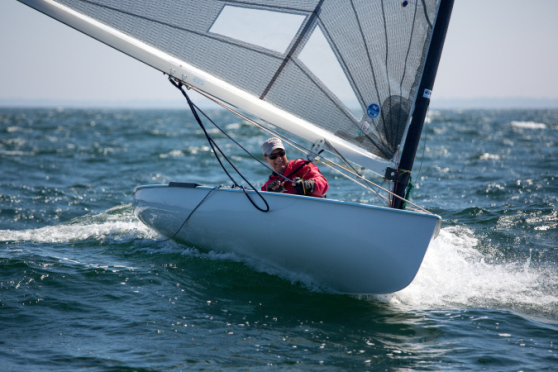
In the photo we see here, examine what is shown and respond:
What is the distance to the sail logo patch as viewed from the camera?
3.55 m

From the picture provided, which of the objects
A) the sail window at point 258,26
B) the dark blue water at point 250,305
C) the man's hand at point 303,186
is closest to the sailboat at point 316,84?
the sail window at point 258,26

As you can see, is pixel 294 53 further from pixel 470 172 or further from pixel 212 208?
pixel 470 172

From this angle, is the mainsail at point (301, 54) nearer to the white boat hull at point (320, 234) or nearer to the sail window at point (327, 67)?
the sail window at point (327, 67)

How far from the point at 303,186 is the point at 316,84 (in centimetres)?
77

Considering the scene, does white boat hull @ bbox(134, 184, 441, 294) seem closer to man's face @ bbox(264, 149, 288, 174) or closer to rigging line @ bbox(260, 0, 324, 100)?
man's face @ bbox(264, 149, 288, 174)

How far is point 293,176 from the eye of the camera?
3891mm

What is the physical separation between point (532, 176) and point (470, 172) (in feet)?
4.16

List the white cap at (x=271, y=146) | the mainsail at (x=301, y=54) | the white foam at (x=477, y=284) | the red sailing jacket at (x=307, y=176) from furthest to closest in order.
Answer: the white cap at (x=271, y=146) < the red sailing jacket at (x=307, y=176) < the white foam at (x=477, y=284) < the mainsail at (x=301, y=54)

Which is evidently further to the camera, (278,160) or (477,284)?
(278,160)

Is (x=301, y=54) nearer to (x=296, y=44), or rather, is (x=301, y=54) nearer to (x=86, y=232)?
(x=296, y=44)

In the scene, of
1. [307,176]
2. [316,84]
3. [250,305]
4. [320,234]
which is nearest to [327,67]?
[316,84]

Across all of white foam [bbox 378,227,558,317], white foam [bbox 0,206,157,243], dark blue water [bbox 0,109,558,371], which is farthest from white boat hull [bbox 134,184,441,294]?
white foam [bbox 0,206,157,243]

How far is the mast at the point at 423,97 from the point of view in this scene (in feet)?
11.0

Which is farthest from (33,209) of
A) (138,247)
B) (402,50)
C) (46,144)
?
(46,144)
